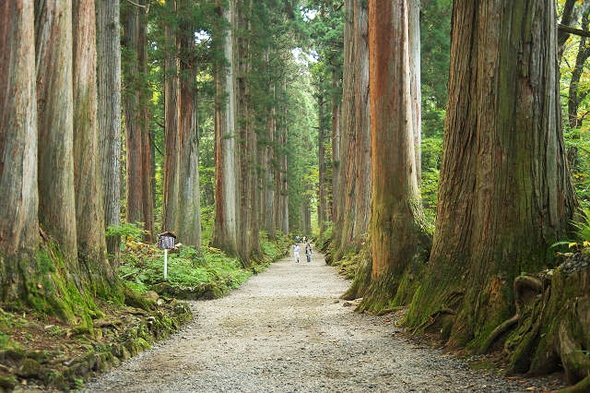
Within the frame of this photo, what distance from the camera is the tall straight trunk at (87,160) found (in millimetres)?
7422

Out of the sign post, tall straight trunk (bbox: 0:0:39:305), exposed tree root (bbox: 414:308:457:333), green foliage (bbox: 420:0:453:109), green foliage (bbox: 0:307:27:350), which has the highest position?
green foliage (bbox: 420:0:453:109)

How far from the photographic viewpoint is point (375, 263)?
1014cm

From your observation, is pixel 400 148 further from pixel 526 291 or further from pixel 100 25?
pixel 100 25

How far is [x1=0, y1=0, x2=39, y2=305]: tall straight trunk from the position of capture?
5539 mm

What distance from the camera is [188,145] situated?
16891 mm

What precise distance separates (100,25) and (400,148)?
655 centimetres

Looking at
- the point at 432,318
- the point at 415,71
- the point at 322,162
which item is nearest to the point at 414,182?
the point at 432,318

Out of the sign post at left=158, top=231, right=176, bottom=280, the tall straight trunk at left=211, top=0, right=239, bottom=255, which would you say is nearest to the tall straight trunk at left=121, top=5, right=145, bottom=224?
the tall straight trunk at left=211, top=0, right=239, bottom=255

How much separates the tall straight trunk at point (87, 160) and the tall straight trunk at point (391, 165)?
15.0 feet

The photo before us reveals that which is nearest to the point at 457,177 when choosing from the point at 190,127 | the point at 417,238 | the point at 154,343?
the point at 417,238

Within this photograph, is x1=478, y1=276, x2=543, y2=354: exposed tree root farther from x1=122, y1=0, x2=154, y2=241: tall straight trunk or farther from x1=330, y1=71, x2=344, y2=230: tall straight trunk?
x1=330, y1=71, x2=344, y2=230: tall straight trunk

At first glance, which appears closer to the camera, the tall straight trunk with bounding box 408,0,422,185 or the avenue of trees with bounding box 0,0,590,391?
the avenue of trees with bounding box 0,0,590,391

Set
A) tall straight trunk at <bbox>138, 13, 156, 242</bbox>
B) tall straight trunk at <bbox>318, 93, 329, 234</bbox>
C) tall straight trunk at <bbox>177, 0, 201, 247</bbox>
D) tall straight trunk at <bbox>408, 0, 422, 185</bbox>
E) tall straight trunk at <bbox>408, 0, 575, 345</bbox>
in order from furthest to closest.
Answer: tall straight trunk at <bbox>318, 93, 329, 234</bbox> < tall straight trunk at <bbox>138, 13, 156, 242</bbox> < tall straight trunk at <bbox>177, 0, 201, 247</bbox> < tall straight trunk at <bbox>408, 0, 422, 185</bbox> < tall straight trunk at <bbox>408, 0, 575, 345</bbox>

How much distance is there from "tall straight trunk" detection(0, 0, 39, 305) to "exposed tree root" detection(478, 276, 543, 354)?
462 cm
